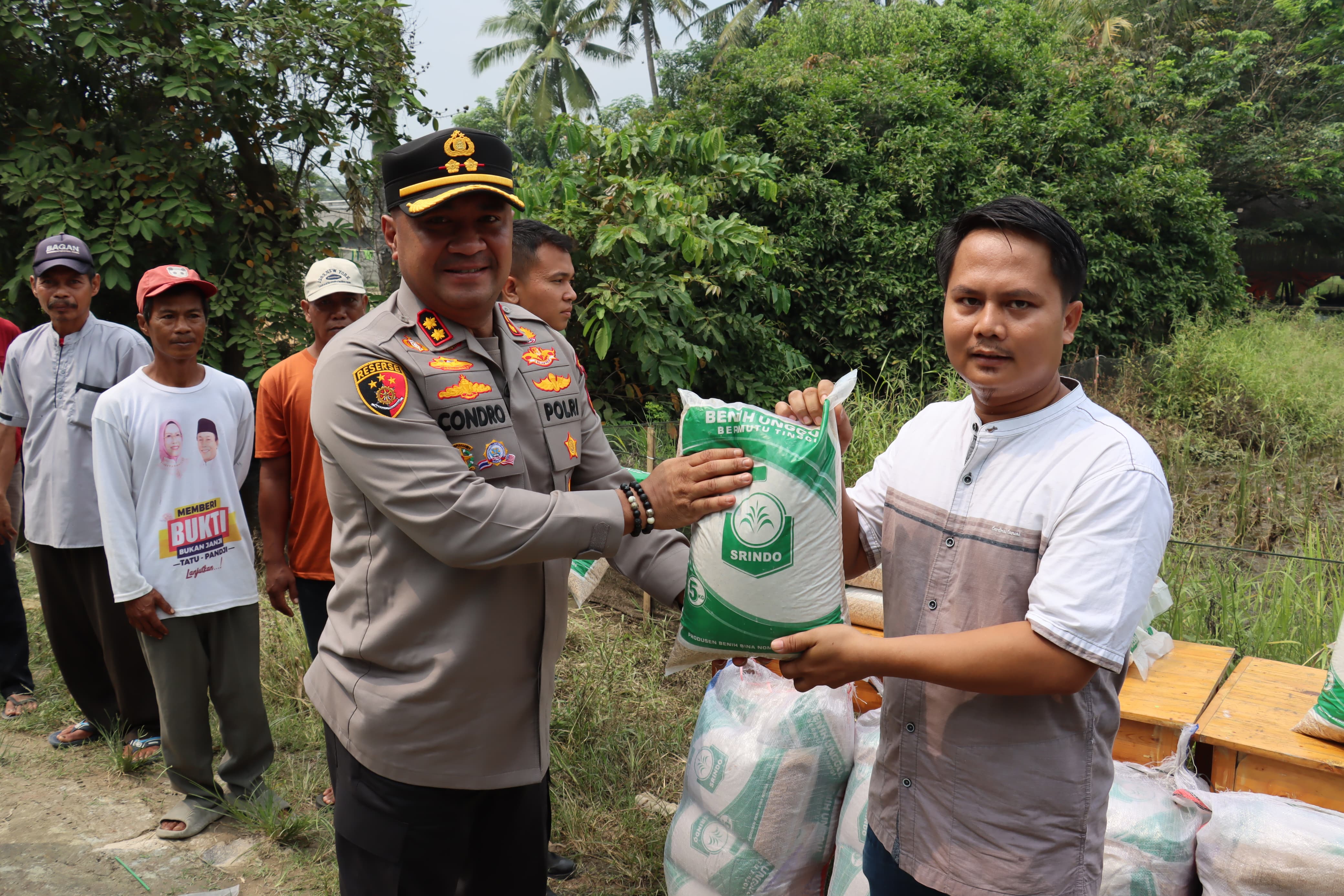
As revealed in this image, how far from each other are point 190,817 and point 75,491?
145 centimetres

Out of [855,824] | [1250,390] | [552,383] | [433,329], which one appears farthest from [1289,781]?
[1250,390]

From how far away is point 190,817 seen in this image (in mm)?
3252

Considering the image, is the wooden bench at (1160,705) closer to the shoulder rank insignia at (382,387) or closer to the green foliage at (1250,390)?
the shoulder rank insignia at (382,387)

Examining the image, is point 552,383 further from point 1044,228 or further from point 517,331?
point 1044,228

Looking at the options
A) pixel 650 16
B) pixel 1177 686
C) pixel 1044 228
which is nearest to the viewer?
pixel 1044 228

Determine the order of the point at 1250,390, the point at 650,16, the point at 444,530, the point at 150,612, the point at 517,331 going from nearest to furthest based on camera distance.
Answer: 1. the point at 444,530
2. the point at 517,331
3. the point at 150,612
4. the point at 1250,390
5. the point at 650,16

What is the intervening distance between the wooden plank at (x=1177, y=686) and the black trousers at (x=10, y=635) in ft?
15.2

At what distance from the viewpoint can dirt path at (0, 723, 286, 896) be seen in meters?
2.97

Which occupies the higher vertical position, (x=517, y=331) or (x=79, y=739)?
(x=517, y=331)

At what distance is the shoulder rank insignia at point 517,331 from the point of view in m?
2.01

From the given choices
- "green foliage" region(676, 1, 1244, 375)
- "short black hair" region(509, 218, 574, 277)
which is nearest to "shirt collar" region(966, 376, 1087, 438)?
"short black hair" region(509, 218, 574, 277)

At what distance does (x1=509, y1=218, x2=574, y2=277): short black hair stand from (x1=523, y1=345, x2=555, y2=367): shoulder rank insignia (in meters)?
1.41

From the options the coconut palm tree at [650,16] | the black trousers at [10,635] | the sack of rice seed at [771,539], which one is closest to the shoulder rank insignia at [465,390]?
the sack of rice seed at [771,539]

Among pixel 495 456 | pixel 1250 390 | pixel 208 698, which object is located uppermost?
Answer: pixel 495 456
